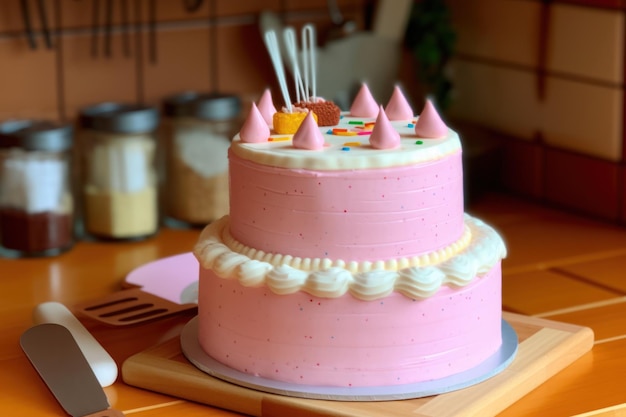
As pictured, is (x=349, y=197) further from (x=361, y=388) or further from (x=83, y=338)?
(x=83, y=338)

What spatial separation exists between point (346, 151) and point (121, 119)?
56 cm

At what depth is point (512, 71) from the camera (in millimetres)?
1613

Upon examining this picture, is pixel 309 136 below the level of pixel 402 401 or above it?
above

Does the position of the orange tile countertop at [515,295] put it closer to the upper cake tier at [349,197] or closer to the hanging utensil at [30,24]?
the upper cake tier at [349,197]

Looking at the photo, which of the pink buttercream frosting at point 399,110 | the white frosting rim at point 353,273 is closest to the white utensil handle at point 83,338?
the white frosting rim at point 353,273

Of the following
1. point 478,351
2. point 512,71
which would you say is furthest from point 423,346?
point 512,71

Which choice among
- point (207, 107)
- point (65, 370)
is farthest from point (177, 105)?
Answer: point (65, 370)

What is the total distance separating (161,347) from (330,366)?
18cm

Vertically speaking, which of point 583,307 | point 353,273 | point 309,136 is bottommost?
point 583,307

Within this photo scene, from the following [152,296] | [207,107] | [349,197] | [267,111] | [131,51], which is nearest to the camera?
[349,197]

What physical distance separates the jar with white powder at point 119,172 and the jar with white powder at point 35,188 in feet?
0.13

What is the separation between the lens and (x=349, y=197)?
878 mm

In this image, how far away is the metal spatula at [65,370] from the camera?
0.90 meters

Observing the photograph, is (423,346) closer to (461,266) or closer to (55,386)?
(461,266)
